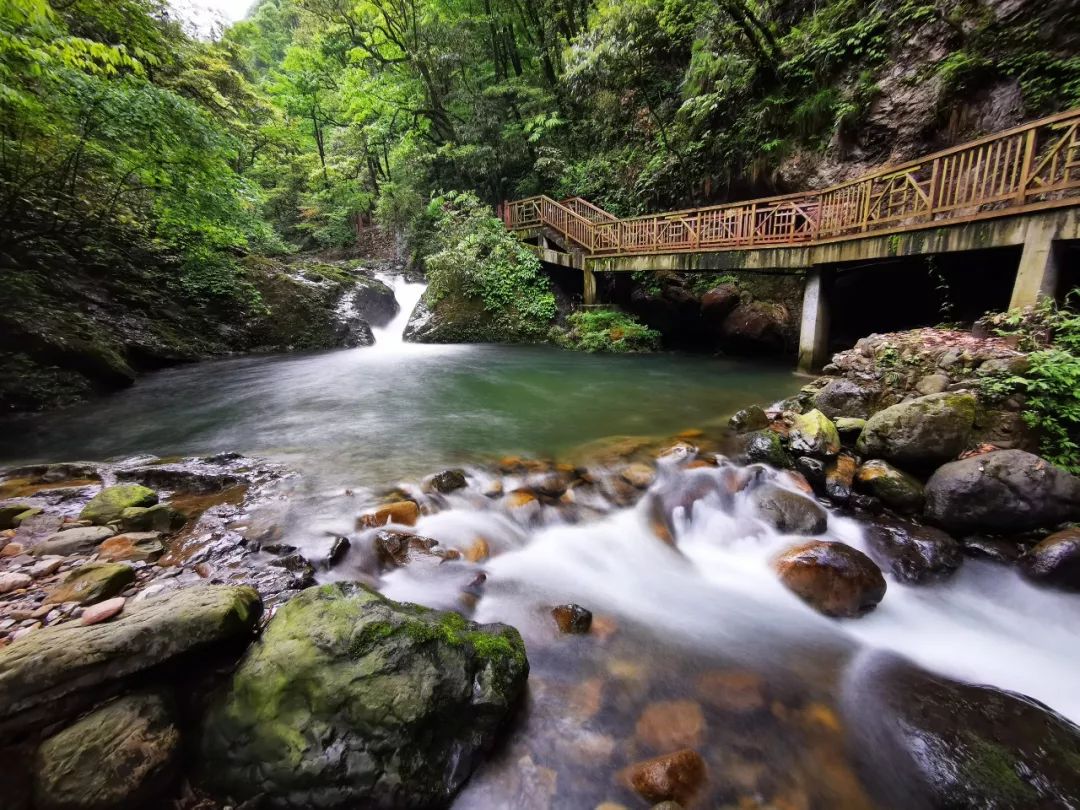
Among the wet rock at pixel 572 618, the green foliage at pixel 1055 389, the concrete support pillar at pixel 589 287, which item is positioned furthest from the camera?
the concrete support pillar at pixel 589 287

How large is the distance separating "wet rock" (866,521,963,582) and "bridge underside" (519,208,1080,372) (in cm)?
378

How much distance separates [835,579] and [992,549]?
153 cm

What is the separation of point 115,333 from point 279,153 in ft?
49.4

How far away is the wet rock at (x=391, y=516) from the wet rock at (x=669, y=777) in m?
2.56

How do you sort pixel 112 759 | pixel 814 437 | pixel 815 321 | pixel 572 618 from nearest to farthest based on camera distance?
pixel 112 759 → pixel 572 618 → pixel 814 437 → pixel 815 321

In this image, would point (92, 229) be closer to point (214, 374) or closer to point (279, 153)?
point (214, 374)

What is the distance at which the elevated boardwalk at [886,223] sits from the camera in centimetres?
554

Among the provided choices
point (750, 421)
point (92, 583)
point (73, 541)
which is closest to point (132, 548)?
point (73, 541)

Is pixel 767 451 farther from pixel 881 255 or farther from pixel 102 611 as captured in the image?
pixel 102 611

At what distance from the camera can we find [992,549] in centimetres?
391

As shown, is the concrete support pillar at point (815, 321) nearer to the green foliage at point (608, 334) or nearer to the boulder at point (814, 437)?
the green foliage at point (608, 334)

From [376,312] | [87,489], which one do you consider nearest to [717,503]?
[87,489]

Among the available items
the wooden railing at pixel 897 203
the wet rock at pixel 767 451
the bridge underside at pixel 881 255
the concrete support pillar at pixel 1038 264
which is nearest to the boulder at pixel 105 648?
the wet rock at pixel 767 451

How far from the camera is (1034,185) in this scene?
5.65m
